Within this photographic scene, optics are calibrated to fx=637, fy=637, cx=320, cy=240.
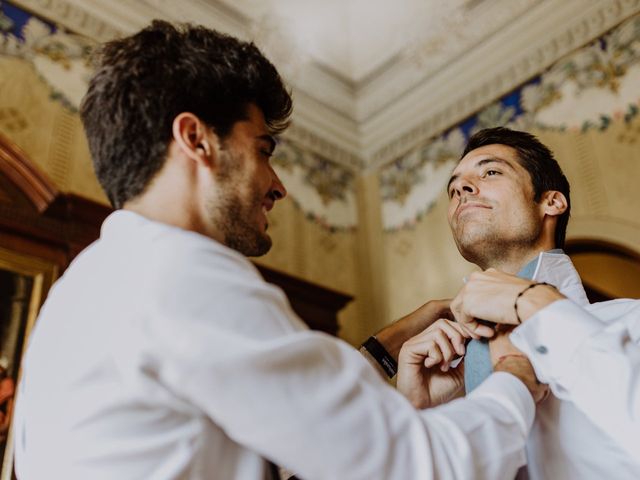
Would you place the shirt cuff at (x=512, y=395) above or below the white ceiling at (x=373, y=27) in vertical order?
below

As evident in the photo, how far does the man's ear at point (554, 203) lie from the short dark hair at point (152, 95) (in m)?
0.80

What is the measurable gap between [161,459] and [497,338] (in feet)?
2.18

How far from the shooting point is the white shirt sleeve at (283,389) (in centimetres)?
72

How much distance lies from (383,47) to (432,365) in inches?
133

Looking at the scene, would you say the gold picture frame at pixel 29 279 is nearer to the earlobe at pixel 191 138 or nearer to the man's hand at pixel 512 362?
the earlobe at pixel 191 138

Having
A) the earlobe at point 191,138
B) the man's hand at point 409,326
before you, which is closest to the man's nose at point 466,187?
the man's hand at point 409,326

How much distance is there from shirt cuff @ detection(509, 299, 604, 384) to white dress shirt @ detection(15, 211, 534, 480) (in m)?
0.18

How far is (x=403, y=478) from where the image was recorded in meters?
0.75

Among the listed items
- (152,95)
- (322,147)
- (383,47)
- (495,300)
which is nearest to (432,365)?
(495,300)

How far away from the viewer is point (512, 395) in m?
0.92

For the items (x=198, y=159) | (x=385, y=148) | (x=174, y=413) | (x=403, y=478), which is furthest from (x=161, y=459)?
(x=385, y=148)

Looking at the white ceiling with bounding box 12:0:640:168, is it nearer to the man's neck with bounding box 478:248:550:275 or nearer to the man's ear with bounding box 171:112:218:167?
the man's neck with bounding box 478:248:550:275

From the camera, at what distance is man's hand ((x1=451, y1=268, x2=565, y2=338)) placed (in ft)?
3.51

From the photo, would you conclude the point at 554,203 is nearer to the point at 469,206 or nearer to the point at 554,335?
the point at 469,206
